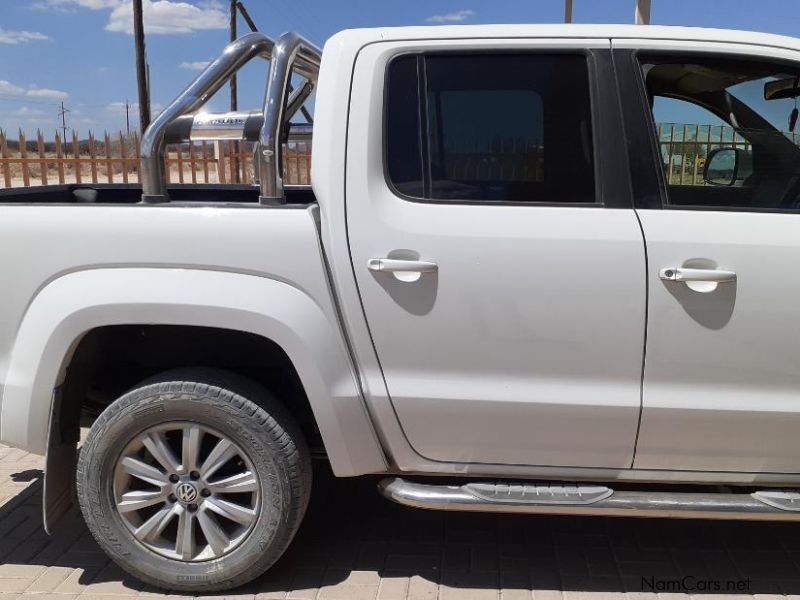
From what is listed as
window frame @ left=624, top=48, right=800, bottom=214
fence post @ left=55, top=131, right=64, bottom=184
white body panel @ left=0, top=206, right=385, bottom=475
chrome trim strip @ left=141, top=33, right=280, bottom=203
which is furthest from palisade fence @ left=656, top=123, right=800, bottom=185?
fence post @ left=55, top=131, right=64, bottom=184

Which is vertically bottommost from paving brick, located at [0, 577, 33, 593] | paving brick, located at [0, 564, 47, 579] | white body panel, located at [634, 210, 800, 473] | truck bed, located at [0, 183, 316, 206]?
paving brick, located at [0, 564, 47, 579]

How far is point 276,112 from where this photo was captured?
275cm

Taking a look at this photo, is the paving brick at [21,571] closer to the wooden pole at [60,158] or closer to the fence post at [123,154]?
the wooden pole at [60,158]

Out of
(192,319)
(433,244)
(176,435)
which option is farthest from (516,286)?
(176,435)

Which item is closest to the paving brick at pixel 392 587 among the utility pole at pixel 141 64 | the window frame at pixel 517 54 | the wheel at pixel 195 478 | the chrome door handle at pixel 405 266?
the wheel at pixel 195 478

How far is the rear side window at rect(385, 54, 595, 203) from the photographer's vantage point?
8.19 ft

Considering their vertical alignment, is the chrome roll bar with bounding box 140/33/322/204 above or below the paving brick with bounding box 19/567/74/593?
above

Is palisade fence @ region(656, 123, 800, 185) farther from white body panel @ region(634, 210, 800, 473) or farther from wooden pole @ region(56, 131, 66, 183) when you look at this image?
wooden pole @ region(56, 131, 66, 183)

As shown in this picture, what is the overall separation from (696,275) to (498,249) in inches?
25.0

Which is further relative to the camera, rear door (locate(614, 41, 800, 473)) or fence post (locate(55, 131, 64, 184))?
fence post (locate(55, 131, 64, 184))

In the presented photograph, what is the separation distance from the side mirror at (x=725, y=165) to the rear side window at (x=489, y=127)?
54 centimetres

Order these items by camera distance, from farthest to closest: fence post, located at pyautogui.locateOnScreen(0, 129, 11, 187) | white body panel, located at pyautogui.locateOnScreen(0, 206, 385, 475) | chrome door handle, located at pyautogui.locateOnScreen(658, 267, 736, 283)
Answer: fence post, located at pyautogui.locateOnScreen(0, 129, 11, 187) < white body panel, located at pyautogui.locateOnScreen(0, 206, 385, 475) < chrome door handle, located at pyautogui.locateOnScreen(658, 267, 736, 283)

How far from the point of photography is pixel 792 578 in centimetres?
279

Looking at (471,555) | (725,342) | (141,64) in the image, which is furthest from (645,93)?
(141,64)
